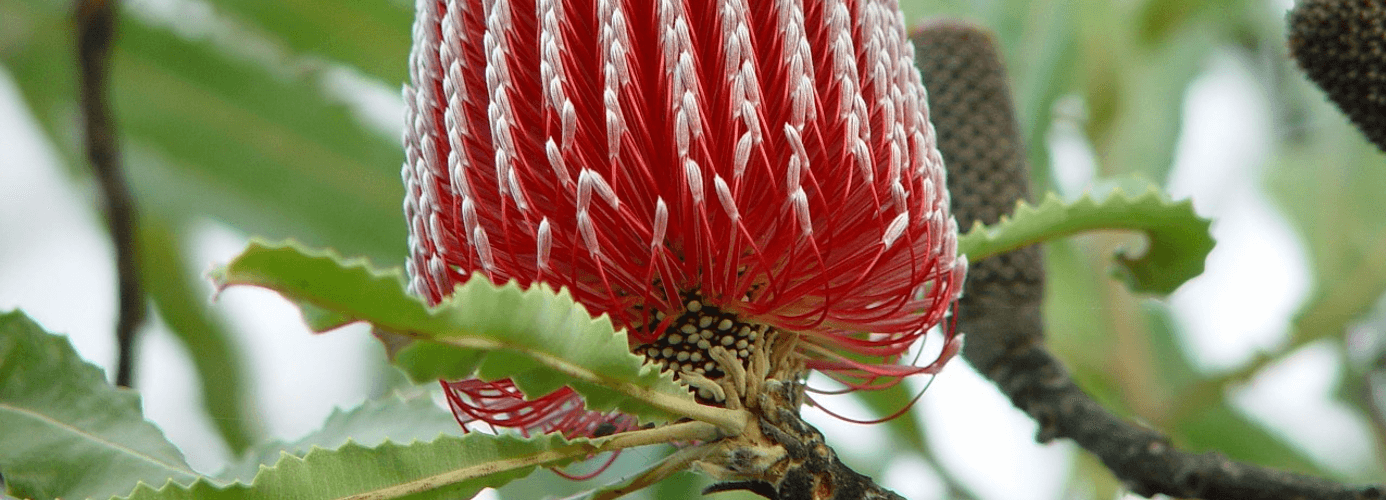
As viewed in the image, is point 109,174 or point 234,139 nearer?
point 109,174

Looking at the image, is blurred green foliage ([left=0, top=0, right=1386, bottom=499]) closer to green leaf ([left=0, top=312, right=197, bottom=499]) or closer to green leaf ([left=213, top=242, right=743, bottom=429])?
green leaf ([left=0, top=312, right=197, bottom=499])

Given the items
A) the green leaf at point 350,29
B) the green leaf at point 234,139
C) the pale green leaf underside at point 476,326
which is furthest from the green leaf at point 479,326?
the green leaf at point 234,139

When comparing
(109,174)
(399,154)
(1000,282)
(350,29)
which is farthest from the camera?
(399,154)

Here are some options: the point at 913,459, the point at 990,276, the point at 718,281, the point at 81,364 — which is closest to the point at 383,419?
the point at 81,364

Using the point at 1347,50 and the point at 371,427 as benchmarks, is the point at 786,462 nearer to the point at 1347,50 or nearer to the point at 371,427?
the point at 371,427

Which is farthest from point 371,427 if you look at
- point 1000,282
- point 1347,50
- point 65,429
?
point 1347,50

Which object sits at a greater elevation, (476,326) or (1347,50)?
(1347,50)
